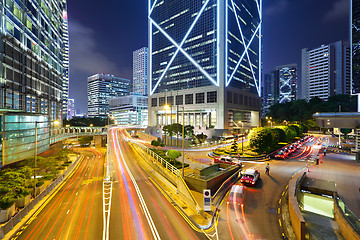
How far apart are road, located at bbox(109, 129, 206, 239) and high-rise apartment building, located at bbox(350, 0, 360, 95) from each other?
288ft

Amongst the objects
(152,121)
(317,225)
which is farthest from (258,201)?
(152,121)

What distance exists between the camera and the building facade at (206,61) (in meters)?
86.6

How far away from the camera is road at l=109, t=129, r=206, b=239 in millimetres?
13000

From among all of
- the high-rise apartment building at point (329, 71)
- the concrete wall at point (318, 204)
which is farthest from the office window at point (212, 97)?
the high-rise apartment building at point (329, 71)

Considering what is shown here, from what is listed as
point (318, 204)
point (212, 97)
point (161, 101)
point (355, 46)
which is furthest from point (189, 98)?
point (318, 204)

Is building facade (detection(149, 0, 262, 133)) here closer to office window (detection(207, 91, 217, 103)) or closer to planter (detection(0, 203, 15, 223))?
office window (detection(207, 91, 217, 103))

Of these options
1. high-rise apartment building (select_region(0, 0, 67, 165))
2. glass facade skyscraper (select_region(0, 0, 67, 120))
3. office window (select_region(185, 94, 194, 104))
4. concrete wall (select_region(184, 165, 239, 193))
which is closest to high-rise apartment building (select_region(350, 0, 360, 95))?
office window (select_region(185, 94, 194, 104))

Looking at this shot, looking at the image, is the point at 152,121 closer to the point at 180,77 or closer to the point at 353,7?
the point at 180,77

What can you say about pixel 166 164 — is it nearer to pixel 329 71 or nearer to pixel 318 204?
pixel 318 204

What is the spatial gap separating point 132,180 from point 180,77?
270ft

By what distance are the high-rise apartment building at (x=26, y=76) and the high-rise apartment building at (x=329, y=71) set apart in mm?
210365

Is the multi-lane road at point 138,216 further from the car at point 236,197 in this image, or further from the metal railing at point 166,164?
the metal railing at point 166,164

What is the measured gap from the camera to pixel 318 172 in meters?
26.8

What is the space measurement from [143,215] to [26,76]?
1884 inches
